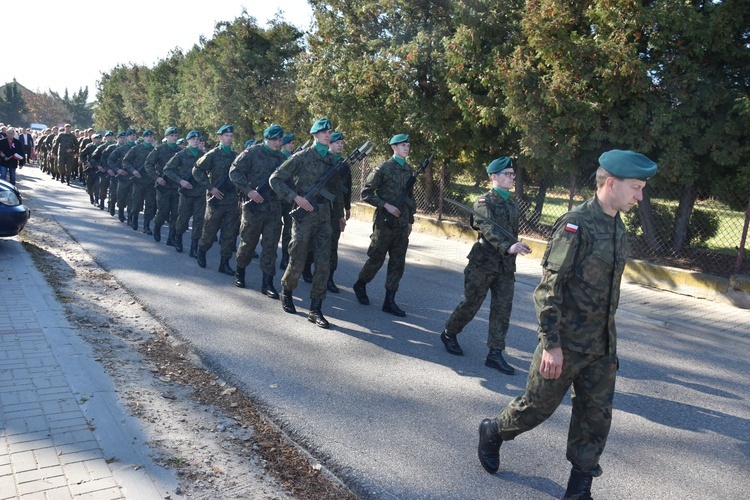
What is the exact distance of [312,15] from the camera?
1667 centimetres

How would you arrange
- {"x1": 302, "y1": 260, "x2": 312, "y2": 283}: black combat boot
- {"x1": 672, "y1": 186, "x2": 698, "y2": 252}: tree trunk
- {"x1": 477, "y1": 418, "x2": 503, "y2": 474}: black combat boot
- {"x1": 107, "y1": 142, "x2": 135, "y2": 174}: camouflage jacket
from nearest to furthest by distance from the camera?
{"x1": 477, "y1": 418, "x2": 503, "y2": 474}: black combat boot → {"x1": 302, "y1": 260, "x2": 312, "y2": 283}: black combat boot → {"x1": 672, "y1": 186, "x2": 698, "y2": 252}: tree trunk → {"x1": 107, "y1": 142, "x2": 135, "y2": 174}: camouflage jacket

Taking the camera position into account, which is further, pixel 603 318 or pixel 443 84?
pixel 443 84

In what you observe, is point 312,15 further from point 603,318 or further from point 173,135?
point 603,318

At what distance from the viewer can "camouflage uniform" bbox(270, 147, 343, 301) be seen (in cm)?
662

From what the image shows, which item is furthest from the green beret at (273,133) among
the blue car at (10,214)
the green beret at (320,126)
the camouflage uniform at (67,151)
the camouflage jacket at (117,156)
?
the camouflage uniform at (67,151)

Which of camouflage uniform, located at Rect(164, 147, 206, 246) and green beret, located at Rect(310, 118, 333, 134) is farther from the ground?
green beret, located at Rect(310, 118, 333, 134)

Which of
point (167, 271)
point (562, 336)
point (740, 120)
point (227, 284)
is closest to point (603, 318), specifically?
point (562, 336)

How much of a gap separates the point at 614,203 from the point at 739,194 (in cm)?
815

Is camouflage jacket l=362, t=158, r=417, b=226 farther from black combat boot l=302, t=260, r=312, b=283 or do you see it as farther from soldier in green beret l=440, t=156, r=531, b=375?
black combat boot l=302, t=260, r=312, b=283

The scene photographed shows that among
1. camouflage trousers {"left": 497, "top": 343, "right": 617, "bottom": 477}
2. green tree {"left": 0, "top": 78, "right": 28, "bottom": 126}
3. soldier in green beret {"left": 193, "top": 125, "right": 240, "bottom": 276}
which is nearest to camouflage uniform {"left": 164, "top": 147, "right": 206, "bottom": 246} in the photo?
soldier in green beret {"left": 193, "top": 125, "right": 240, "bottom": 276}

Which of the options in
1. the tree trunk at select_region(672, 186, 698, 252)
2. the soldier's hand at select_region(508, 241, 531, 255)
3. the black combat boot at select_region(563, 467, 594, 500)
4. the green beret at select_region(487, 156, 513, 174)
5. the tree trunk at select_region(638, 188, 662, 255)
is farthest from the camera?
the tree trunk at select_region(638, 188, 662, 255)

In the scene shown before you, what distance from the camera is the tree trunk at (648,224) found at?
1112 centimetres

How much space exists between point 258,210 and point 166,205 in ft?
12.9

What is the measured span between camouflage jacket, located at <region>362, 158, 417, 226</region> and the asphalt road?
125 cm
